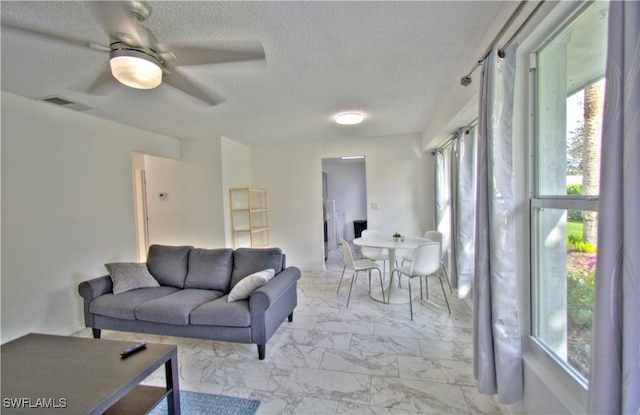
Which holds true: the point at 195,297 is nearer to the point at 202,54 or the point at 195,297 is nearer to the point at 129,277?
the point at 129,277

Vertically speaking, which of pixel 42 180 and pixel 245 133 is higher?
pixel 245 133

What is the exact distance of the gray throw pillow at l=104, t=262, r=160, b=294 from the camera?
277 centimetres

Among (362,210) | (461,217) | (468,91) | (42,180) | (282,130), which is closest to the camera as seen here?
(468,91)

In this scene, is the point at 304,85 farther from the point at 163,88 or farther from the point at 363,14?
the point at 163,88

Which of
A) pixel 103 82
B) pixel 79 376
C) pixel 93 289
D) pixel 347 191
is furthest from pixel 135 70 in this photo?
pixel 347 191

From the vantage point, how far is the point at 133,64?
1.48 m

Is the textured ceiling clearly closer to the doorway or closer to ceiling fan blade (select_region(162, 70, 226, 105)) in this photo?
ceiling fan blade (select_region(162, 70, 226, 105))

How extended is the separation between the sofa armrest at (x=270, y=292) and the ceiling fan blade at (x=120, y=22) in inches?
72.3

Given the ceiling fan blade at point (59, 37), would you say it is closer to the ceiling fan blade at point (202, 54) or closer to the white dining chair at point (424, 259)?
the ceiling fan blade at point (202, 54)

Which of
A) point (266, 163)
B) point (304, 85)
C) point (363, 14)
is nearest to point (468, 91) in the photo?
point (363, 14)

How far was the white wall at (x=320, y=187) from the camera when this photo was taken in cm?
488

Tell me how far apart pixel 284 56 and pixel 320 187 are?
3.34 meters

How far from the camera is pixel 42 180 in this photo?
9.04 feet

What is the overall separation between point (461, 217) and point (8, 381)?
378 centimetres
